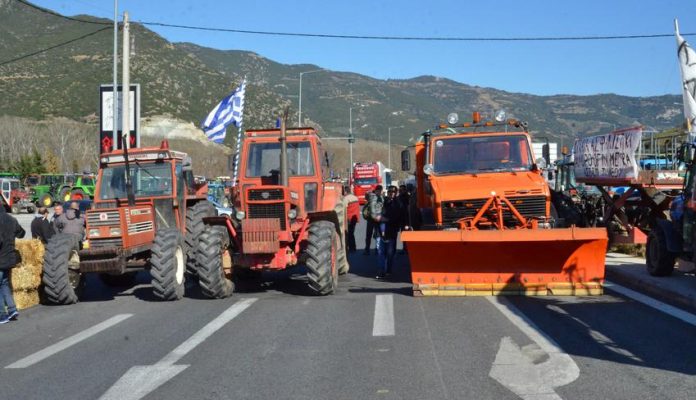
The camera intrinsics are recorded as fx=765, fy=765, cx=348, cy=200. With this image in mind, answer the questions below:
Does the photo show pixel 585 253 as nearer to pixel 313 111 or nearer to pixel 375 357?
pixel 375 357

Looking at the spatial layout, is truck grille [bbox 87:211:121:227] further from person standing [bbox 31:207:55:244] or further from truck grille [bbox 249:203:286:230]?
person standing [bbox 31:207:55:244]

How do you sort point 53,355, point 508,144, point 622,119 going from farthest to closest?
point 622,119 < point 508,144 < point 53,355

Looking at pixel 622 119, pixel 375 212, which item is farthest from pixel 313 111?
pixel 375 212

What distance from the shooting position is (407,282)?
14.7 m

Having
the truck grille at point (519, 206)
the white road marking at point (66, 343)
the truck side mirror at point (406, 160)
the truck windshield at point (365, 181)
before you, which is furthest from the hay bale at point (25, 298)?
the truck windshield at point (365, 181)

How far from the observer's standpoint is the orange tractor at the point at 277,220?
1238 centimetres

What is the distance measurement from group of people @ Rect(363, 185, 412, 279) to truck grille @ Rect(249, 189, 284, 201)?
3.32 m

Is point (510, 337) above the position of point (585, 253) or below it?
below

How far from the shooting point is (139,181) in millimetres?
15141

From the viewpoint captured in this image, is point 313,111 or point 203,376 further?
point 313,111

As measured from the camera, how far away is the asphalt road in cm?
698

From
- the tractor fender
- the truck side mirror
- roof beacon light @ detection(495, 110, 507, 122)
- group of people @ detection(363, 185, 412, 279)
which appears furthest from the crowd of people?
the tractor fender

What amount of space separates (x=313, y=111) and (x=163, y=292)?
120624mm

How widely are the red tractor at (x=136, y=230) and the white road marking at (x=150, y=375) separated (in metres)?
3.19
